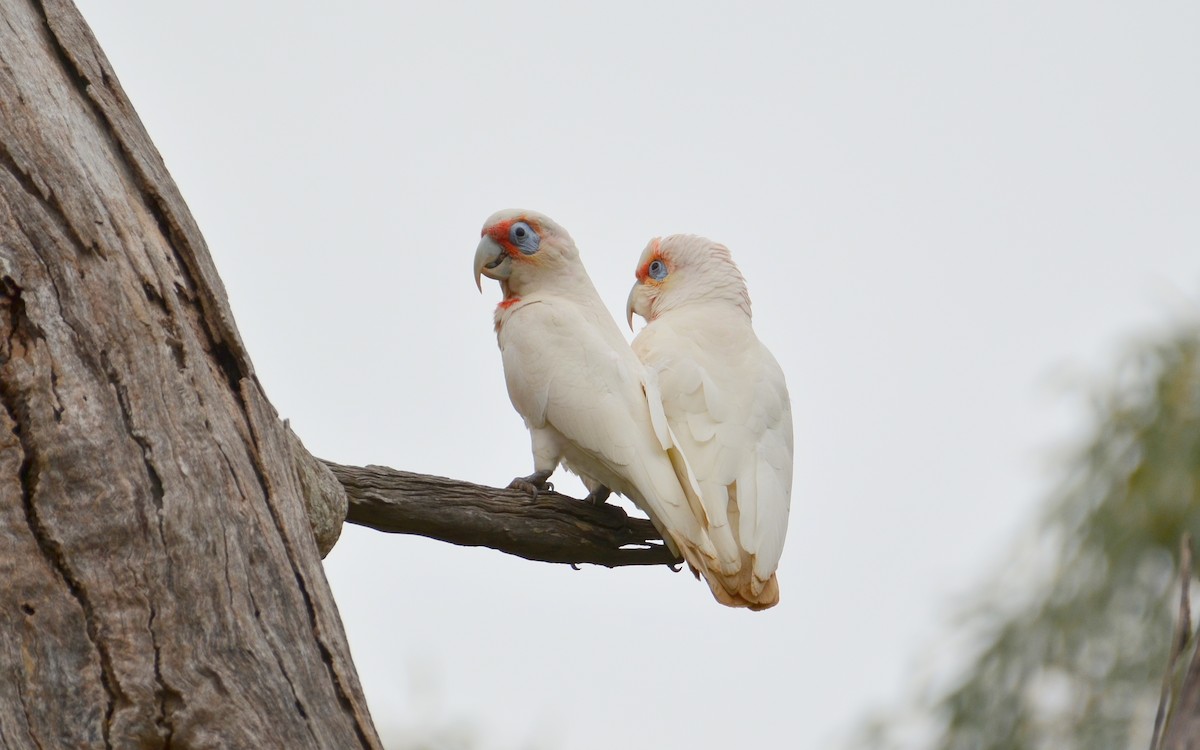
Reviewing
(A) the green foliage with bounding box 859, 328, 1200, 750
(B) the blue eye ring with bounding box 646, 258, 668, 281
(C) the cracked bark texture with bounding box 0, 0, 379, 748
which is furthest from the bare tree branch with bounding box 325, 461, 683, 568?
(A) the green foliage with bounding box 859, 328, 1200, 750

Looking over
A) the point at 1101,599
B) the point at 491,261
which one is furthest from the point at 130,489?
the point at 1101,599

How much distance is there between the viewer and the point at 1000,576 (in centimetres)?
590

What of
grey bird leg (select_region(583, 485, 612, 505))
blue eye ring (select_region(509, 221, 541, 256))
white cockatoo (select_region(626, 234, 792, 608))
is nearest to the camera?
white cockatoo (select_region(626, 234, 792, 608))

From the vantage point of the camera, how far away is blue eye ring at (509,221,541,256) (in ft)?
13.4

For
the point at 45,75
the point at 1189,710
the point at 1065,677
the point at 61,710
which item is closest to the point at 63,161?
the point at 45,75

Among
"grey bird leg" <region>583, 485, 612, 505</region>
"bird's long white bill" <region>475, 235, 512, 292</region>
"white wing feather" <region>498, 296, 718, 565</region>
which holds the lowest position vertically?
"grey bird leg" <region>583, 485, 612, 505</region>

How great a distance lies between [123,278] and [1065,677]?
439 cm

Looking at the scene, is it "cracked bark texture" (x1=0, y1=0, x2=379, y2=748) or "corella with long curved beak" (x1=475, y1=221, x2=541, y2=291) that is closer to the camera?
"cracked bark texture" (x1=0, y1=0, x2=379, y2=748)

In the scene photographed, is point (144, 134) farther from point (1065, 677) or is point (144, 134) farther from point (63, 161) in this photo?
point (1065, 677)

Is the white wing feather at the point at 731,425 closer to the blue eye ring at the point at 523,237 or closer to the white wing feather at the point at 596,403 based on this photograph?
the white wing feather at the point at 596,403

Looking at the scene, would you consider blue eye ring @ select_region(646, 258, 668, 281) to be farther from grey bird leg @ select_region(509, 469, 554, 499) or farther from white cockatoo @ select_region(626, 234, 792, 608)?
grey bird leg @ select_region(509, 469, 554, 499)

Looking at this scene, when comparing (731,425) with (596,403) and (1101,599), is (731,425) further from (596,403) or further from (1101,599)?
(1101,599)

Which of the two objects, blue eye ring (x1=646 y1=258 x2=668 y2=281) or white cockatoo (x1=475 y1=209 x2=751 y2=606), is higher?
blue eye ring (x1=646 y1=258 x2=668 y2=281)

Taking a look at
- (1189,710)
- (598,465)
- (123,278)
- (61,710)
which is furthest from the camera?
(598,465)
